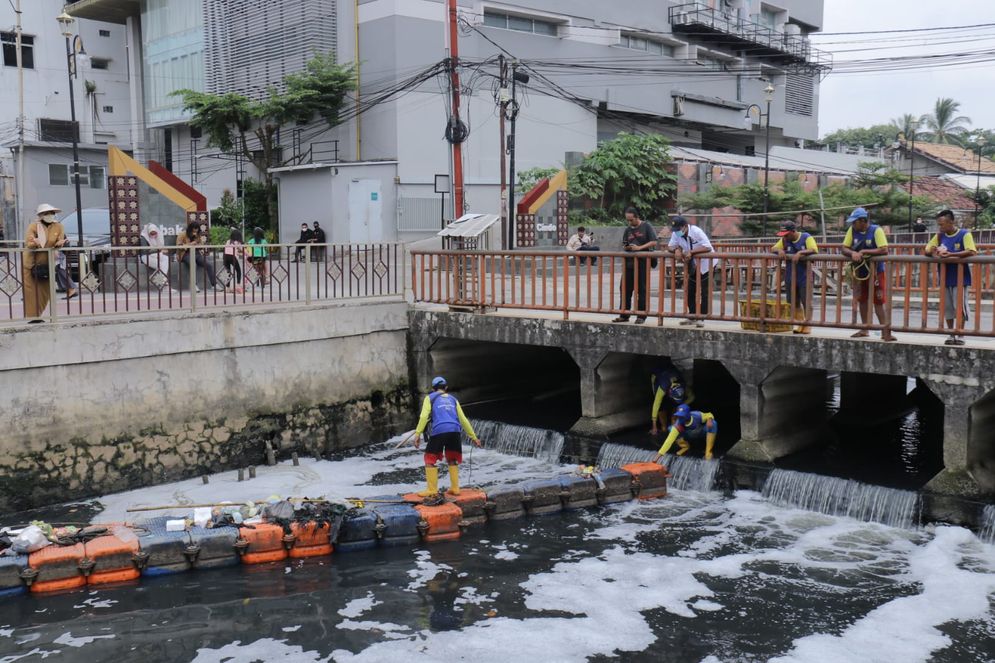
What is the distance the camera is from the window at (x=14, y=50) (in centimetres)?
4294

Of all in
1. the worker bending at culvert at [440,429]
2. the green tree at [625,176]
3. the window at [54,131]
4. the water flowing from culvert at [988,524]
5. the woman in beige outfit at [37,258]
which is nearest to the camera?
the water flowing from culvert at [988,524]

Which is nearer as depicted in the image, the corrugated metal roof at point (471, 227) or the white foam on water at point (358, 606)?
the white foam on water at point (358, 606)

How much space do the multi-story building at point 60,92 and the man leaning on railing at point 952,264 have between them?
37087 millimetres

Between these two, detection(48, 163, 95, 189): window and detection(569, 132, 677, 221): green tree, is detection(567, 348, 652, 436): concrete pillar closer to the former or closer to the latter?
detection(569, 132, 677, 221): green tree

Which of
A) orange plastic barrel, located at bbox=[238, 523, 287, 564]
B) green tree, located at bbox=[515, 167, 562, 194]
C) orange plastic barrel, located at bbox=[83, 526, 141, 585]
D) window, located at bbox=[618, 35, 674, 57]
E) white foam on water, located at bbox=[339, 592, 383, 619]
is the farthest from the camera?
window, located at bbox=[618, 35, 674, 57]

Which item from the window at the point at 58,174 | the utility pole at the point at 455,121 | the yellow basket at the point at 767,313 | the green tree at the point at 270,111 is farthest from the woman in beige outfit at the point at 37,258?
the window at the point at 58,174

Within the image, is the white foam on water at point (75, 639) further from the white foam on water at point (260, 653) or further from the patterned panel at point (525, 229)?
the patterned panel at point (525, 229)

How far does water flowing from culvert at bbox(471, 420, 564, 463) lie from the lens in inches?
589

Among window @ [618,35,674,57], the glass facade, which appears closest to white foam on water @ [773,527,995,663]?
window @ [618,35,674,57]

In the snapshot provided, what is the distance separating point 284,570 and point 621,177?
85.2 ft

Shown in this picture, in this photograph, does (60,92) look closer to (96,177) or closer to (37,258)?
(96,177)

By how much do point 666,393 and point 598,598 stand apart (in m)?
5.26

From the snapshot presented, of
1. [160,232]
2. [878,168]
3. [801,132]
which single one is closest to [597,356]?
[160,232]

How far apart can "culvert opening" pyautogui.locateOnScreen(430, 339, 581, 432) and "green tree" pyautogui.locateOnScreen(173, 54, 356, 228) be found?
642 inches
